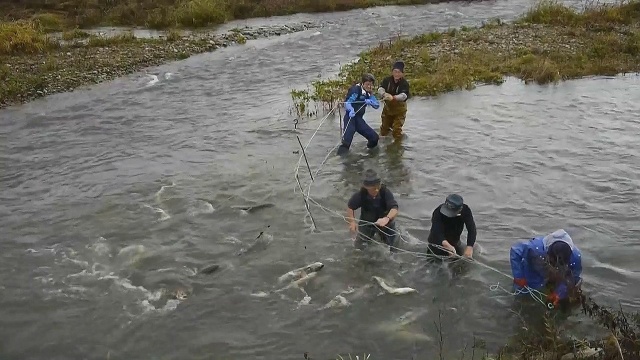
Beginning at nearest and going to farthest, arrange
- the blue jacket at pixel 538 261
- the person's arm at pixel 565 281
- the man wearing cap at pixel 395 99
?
the person's arm at pixel 565 281
the blue jacket at pixel 538 261
the man wearing cap at pixel 395 99

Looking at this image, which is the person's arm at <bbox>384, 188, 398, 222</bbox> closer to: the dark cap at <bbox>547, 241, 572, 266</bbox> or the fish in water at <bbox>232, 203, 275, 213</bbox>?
the dark cap at <bbox>547, 241, 572, 266</bbox>

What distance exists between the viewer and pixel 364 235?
31.8 feet

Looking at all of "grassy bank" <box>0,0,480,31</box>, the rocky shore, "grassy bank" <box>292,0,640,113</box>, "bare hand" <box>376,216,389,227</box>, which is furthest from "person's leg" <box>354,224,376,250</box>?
"grassy bank" <box>0,0,480,31</box>

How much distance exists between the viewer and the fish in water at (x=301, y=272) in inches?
358

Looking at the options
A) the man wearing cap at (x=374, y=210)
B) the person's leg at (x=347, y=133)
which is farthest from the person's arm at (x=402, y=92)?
the man wearing cap at (x=374, y=210)

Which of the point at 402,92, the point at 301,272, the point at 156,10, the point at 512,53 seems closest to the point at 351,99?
the point at 402,92

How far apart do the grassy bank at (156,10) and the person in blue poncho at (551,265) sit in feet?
88.1

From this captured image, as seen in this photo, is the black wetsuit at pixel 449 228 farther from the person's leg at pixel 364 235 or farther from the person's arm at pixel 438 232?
the person's leg at pixel 364 235

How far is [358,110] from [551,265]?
725 cm

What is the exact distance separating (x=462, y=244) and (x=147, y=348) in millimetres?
5226

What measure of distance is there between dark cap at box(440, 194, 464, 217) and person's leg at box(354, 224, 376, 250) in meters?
1.67

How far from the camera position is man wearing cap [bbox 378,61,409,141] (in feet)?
44.7

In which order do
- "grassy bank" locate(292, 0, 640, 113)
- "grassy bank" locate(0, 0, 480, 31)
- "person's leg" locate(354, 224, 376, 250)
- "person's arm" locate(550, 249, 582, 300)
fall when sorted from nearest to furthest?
1. "person's arm" locate(550, 249, 582, 300)
2. "person's leg" locate(354, 224, 376, 250)
3. "grassy bank" locate(292, 0, 640, 113)
4. "grassy bank" locate(0, 0, 480, 31)

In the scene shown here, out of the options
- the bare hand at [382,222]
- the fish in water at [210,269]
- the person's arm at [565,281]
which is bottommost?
the fish in water at [210,269]
